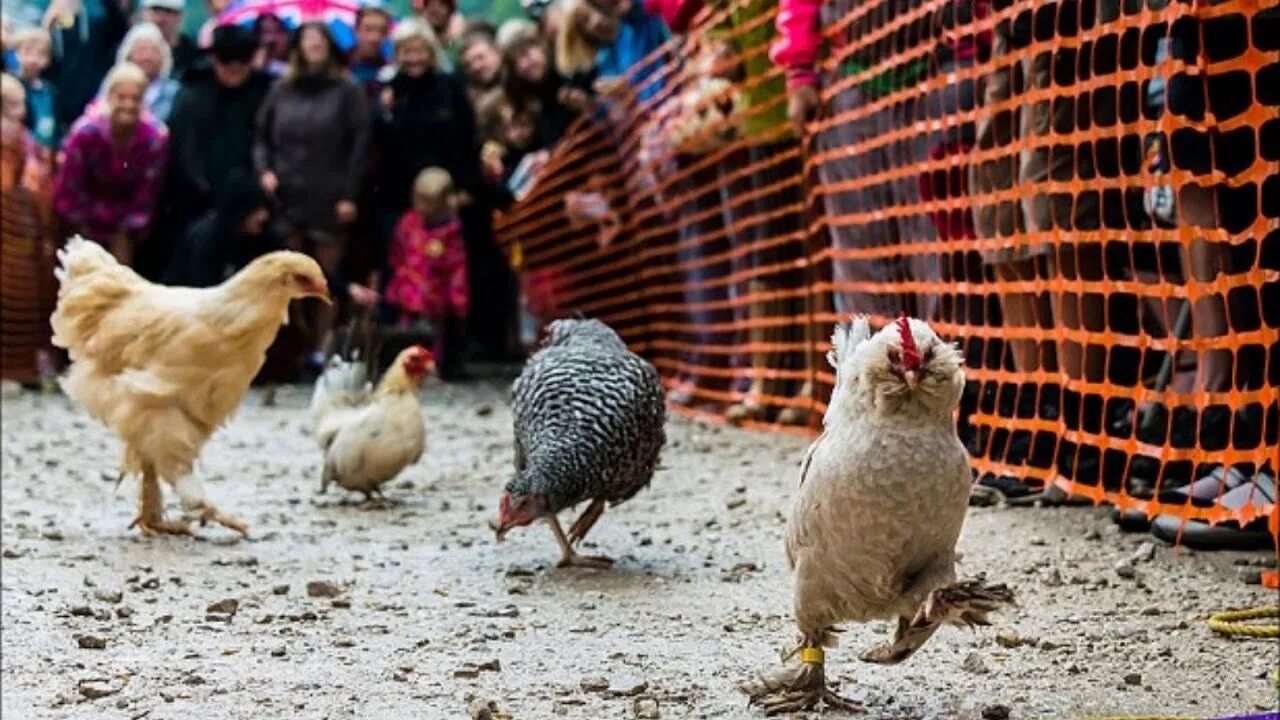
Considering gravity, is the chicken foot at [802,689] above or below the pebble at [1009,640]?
above

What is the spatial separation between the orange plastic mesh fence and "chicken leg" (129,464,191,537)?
278 cm

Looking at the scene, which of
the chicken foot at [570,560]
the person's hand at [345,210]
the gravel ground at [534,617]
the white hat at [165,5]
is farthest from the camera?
the white hat at [165,5]

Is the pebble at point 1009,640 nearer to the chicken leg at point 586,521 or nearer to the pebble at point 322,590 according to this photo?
the chicken leg at point 586,521

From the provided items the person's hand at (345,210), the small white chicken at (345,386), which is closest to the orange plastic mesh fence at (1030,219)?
the small white chicken at (345,386)

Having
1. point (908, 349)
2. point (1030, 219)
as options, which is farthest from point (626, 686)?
point (1030, 219)

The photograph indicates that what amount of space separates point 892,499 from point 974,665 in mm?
827

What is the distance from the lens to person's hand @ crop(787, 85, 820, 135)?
8164 millimetres

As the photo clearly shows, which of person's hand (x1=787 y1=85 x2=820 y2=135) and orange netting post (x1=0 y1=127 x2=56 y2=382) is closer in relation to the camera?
person's hand (x1=787 y1=85 x2=820 y2=135)

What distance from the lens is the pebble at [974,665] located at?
4371 millimetres

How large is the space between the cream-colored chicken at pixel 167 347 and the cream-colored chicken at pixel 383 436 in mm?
765

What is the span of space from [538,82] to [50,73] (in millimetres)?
3538

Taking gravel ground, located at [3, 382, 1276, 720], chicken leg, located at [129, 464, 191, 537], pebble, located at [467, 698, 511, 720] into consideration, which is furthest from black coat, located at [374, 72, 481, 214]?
pebble, located at [467, 698, 511, 720]

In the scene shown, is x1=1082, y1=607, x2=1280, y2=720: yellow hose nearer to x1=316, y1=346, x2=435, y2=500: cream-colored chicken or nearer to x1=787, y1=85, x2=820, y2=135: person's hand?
x1=316, y1=346, x2=435, y2=500: cream-colored chicken

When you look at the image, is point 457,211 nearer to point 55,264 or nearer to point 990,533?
point 55,264
